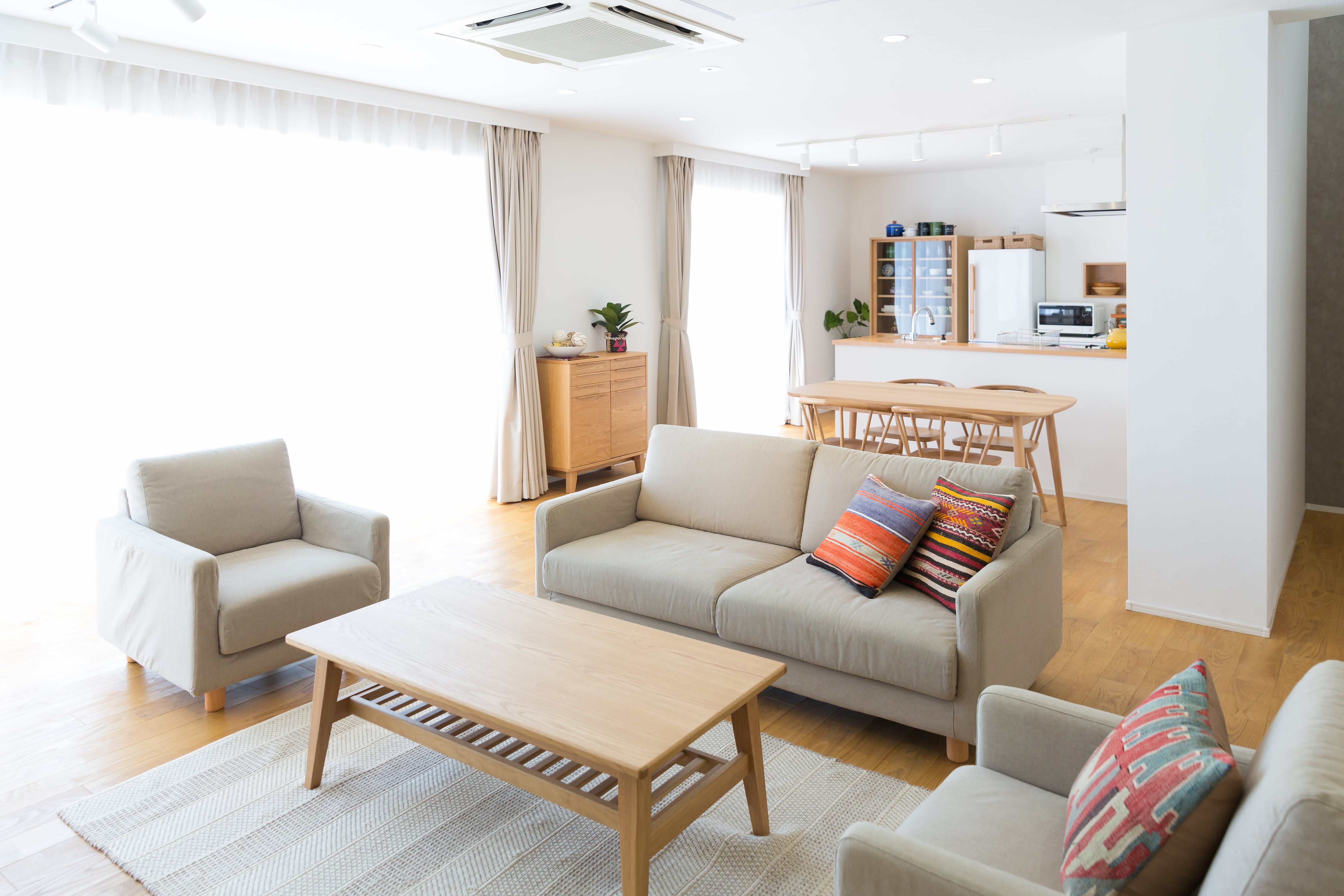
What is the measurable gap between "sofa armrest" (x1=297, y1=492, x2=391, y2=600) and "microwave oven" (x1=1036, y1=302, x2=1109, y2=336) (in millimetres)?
7190

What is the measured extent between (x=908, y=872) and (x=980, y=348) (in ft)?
18.2

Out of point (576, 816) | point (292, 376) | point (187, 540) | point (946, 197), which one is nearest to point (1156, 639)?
point (576, 816)

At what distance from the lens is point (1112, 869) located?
142 cm

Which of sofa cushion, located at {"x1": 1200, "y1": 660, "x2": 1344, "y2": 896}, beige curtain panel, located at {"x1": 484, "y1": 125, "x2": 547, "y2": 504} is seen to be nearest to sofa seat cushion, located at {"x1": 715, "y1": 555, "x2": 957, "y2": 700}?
sofa cushion, located at {"x1": 1200, "y1": 660, "x2": 1344, "y2": 896}

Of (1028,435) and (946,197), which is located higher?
(946,197)

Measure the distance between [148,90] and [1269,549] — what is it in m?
5.39

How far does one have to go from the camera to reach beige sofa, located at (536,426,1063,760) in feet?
9.14

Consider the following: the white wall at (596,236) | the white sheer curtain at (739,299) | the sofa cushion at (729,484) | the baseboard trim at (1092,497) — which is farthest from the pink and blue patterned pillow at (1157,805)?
the white sheer curtain at (739,299)

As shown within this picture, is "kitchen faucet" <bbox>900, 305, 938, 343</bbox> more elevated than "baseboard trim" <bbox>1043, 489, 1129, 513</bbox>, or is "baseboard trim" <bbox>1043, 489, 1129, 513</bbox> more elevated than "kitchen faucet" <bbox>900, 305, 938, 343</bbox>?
"kitchen faucet" <bbox>900, 305, 938, 343</bbox>

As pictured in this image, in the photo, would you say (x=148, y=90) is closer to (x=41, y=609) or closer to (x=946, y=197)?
(x=41, y=609)

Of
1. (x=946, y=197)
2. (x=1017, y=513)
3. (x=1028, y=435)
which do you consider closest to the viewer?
(x=1017, y=513)

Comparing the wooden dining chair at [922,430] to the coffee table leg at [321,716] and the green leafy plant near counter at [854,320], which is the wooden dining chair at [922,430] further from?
the coffee table leg at [321,716]

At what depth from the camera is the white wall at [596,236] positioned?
267 inches

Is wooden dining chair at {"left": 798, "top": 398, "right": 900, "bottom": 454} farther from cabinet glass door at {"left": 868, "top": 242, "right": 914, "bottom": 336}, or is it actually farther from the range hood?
cabinet glass door at {"left": 868, "top": 242, "right": 914, "bottom": 336}
